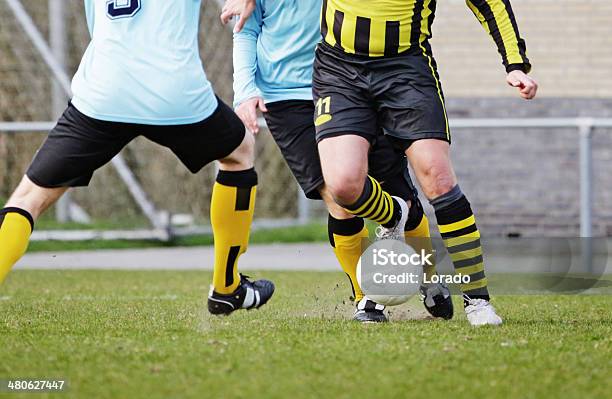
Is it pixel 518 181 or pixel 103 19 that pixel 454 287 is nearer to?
pixel 103 19

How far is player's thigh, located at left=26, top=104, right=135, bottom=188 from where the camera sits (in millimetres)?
4832

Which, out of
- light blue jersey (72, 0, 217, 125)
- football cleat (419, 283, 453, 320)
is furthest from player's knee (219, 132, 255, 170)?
football cleat (419, 283, 453, 320)

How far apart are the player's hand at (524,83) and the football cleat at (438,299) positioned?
1.12 m

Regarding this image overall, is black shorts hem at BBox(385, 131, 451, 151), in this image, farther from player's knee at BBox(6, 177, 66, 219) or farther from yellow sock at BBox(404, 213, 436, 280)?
player's knee at BBox(6, 177, 66, 219)

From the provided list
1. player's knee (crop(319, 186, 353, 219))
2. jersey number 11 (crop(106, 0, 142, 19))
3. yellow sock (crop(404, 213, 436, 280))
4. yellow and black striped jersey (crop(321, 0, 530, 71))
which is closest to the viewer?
jersey number 11 (crop(106, 0, 142, 19))

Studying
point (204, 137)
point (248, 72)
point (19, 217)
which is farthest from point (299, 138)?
point (19, 217)

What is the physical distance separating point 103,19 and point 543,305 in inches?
122

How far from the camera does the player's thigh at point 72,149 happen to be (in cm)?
483

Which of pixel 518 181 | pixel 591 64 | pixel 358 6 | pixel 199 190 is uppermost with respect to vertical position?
pixel 358 6

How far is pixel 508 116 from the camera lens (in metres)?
12.8

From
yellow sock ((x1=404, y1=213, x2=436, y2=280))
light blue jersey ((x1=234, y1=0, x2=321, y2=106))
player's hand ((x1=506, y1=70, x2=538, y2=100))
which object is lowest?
yellow sock ((x1=404, y1=213, x2=436, y2=280))

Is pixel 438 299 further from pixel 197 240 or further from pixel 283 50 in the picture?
pixel 197 240

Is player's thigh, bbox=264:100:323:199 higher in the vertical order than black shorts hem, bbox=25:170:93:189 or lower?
lower

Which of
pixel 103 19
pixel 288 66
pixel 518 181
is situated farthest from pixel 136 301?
pixel 518 181
